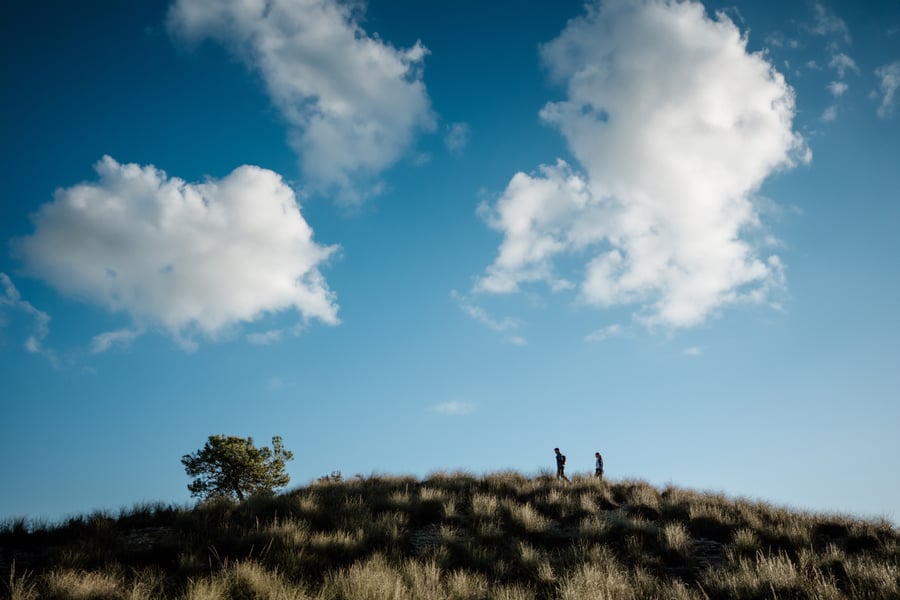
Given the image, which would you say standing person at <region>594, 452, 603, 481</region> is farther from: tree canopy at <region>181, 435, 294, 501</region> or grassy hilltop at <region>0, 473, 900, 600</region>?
tree canopy at <region>181, 435, 294, 501</region>

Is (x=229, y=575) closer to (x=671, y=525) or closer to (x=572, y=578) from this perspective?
(x=572, y=578)

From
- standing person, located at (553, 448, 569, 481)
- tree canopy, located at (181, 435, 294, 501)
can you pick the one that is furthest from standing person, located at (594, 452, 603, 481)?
tree canopy, located at (181, 435, 294, 501)

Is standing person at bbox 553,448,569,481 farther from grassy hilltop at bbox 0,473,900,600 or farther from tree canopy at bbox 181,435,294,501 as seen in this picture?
tree canopy at bbox 181,435,294,501

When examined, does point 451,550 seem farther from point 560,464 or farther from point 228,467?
point 228,467

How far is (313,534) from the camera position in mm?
11062

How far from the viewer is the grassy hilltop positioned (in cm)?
807

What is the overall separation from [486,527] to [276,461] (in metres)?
26.0

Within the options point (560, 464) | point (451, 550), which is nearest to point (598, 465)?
point (560, 464)

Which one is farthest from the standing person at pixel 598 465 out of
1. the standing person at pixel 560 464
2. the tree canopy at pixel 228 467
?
the tree canopy at pixel 228 467

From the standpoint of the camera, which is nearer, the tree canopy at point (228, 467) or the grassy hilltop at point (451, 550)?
the grassy hilltop at point (451, 550)

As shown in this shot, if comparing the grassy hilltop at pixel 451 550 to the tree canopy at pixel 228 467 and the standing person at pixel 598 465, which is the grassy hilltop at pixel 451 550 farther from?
the tree canopy at pixel 228 467

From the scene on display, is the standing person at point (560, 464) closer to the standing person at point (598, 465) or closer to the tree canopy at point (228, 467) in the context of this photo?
the standing person at point (598, 465)

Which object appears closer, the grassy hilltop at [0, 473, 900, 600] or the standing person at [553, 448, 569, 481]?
the grassy hilltop at [0, 473, 900, 600]

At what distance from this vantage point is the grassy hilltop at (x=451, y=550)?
8.07 meters
